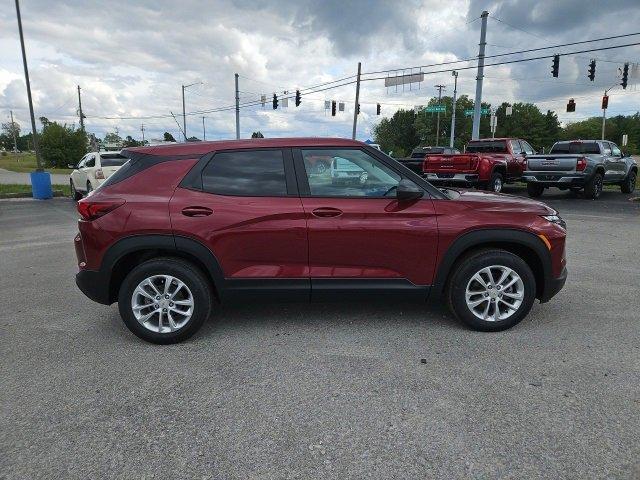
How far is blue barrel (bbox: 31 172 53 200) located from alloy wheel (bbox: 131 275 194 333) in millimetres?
15456

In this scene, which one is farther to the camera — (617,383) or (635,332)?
(635,332)

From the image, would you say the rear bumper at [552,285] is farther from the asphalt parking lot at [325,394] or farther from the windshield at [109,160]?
the windshield at [109,160]

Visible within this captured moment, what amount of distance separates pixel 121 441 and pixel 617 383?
313cm

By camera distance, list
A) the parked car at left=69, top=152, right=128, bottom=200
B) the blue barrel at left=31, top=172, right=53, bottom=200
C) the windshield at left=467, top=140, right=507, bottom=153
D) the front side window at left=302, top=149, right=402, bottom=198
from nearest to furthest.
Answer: the front side window at left=302, top=149, right=402, bottom=198
the parked car at left=69, top=152, right=128, bottom=200
the windshield at left=467, top=140, right=507, bottom=153
the blue barrel at left=31, top=172, right=53, bottom=200

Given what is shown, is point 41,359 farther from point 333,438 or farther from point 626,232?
point 626,232

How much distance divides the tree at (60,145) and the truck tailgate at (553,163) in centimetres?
5643

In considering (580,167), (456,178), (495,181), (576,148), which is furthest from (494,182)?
(576,148)

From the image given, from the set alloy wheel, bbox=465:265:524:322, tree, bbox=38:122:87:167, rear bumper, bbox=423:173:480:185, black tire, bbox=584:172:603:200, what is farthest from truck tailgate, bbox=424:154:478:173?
tree, bbox=38:122:87:167

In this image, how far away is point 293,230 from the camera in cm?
380

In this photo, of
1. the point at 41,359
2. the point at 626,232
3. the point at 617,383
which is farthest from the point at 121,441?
the point at 626,232

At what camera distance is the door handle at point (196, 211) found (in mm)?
3775

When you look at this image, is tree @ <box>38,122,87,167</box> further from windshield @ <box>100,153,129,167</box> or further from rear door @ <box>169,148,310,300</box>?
rear door @ <box>169,148,310,300</box>

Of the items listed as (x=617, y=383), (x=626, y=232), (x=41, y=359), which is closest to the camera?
(x=617, y=383)

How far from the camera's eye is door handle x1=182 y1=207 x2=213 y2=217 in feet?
12.4
